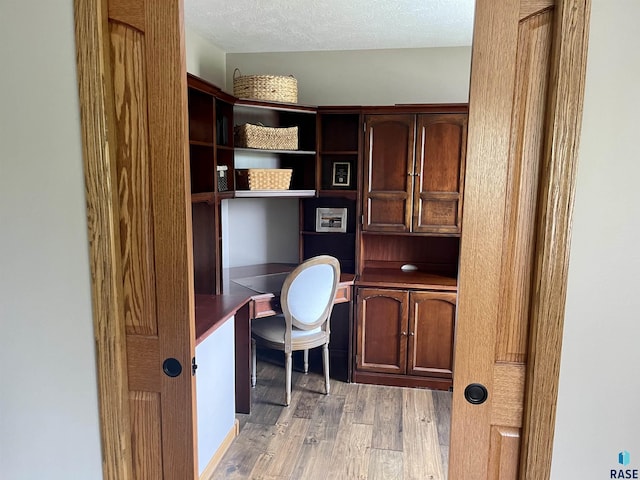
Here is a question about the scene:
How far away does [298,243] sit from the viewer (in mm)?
3814

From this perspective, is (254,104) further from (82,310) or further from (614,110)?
(614,110)

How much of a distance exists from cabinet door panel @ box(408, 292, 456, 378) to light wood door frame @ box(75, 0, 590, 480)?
2.04 metres

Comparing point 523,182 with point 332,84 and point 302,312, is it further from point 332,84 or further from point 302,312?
point 332,84

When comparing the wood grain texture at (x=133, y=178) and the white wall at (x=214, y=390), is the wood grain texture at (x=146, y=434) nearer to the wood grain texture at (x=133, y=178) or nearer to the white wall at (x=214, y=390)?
the wood grain texture at (x=133, y=178)

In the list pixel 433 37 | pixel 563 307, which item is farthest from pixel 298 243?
pixel 563 307

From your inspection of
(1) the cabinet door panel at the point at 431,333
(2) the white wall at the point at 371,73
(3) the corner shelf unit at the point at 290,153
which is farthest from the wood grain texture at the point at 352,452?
(2) the white wall at the point at 371,73

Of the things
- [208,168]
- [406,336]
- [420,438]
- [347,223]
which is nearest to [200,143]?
[208,168]

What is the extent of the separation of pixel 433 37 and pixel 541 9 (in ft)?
7.58

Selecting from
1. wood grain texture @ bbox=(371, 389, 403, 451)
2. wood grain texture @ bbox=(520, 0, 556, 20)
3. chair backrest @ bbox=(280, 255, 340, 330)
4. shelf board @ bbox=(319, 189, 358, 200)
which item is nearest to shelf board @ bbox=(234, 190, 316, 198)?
shelf board @ bbox=(319, 189, 358, 200)

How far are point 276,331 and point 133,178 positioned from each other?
200 centimetres

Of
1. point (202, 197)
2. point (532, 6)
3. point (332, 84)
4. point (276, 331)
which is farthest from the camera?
point (332, 84)

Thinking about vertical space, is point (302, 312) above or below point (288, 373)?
above

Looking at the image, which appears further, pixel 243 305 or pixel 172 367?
pixel 243 305

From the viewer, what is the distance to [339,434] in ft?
9.07
